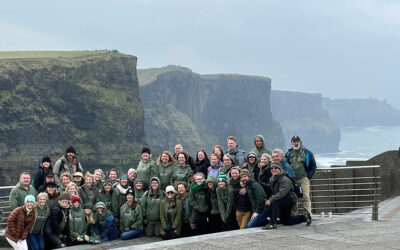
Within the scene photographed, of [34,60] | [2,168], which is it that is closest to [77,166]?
[2,168]

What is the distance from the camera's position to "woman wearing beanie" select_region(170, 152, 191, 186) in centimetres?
1242

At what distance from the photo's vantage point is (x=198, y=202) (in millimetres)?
11773

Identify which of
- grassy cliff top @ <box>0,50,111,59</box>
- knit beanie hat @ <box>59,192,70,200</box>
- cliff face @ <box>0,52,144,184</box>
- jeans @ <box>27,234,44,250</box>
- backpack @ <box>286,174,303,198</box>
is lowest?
jeans @ <box>27,234,44,250</box>

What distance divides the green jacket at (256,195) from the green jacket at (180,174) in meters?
1.62

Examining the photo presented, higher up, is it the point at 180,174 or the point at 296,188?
the point at 180,174

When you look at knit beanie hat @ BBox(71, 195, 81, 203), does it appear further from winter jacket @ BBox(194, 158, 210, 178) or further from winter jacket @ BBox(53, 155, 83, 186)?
winter jacket @ BBox(194, 158, 210, 178)

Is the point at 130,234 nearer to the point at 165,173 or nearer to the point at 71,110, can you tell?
the point at 165,173

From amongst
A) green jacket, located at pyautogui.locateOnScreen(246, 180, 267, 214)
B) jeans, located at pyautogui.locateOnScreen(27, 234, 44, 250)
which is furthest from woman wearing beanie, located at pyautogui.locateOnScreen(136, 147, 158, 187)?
jeans, located at pyautogui.locateOnScreen(27, 234, 44, 250)

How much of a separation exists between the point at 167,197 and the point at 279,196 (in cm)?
226

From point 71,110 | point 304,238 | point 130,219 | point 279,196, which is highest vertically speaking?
point 71,110

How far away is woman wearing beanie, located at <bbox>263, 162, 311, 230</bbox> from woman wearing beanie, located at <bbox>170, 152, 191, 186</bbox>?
201cm

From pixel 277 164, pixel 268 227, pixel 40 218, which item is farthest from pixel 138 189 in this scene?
pixel 277 164

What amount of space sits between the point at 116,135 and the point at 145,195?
150m

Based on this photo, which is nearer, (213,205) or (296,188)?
(296,188)
